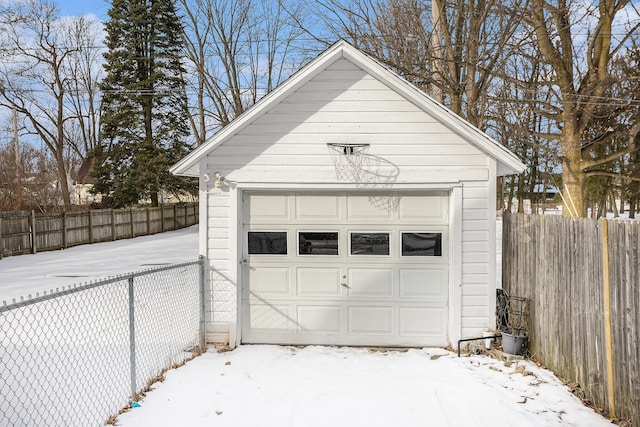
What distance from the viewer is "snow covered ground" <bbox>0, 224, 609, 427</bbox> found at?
413cm

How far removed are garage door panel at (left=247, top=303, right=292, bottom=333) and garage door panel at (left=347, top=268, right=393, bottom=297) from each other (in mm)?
1047

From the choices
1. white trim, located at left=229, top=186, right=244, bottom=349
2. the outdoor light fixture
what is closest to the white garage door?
white trim, located at left=229, top=186, right=244, bottom=349

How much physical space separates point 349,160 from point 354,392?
10.2ft

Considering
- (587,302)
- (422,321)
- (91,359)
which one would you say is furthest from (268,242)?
(587,302)

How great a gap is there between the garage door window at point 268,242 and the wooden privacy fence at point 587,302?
11.4ft

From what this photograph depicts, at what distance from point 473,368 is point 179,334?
171 inches

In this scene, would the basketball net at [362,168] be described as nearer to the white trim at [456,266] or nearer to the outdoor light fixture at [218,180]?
the white trim at [456,266]

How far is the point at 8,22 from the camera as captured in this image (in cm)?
2189


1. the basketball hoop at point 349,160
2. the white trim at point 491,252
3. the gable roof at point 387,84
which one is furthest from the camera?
the basketball hoop at point 349,160

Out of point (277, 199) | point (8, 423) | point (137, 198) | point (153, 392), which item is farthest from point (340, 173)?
point (137, 198)

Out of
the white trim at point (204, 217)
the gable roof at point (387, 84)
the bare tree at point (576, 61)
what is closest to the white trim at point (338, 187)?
the white trim at point (204, 217)

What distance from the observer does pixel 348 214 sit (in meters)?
6.54

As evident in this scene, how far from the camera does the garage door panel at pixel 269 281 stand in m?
6.57

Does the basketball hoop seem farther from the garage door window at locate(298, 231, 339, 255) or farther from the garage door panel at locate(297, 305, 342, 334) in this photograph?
the garage door panel at locate(297, 305, 342, 334)
